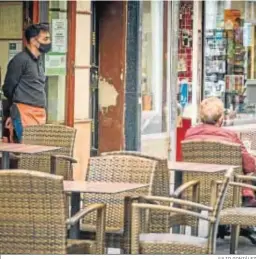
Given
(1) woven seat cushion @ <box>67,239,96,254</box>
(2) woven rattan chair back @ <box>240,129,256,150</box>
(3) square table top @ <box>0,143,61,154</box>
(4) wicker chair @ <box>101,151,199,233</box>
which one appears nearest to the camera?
(1) woven seat cushion @ <box>67,239,96,254</box>

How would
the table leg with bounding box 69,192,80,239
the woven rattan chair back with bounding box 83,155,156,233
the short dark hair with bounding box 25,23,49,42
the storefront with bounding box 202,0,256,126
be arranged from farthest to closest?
the storefront with bounding box 202,0,256,126
the short dark hair with bounding box 25,23,49,42
the woven rattan chair back with bounding box 83,155,156,233
the table leg with bounding box 69,192,80,239

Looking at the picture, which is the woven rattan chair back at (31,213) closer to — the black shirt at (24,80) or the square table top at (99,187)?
the square table top at (99,187)

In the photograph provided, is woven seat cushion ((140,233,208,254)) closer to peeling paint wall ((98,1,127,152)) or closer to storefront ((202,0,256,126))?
peeling paint wall ((98,1,127,152))

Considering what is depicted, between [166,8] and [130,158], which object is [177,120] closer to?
[166,8]

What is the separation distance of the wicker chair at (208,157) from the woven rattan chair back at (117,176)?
48.7 inches

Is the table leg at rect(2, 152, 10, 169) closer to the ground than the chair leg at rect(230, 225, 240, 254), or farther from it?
farther from it

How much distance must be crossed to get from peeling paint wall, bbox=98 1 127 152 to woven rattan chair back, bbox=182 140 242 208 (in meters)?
4.66

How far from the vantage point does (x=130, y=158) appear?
7570 mm

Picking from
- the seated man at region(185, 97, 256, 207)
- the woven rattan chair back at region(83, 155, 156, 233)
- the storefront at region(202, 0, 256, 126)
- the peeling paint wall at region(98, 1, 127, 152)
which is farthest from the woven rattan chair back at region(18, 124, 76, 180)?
the storefront at region(202, 0, 256, 126)

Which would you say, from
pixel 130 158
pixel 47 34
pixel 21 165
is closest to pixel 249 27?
pixel 47 34

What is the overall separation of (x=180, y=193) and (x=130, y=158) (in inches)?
24.9

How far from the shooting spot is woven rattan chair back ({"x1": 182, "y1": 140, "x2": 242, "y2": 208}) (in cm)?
877

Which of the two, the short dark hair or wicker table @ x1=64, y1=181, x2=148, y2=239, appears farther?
the short dark hair
